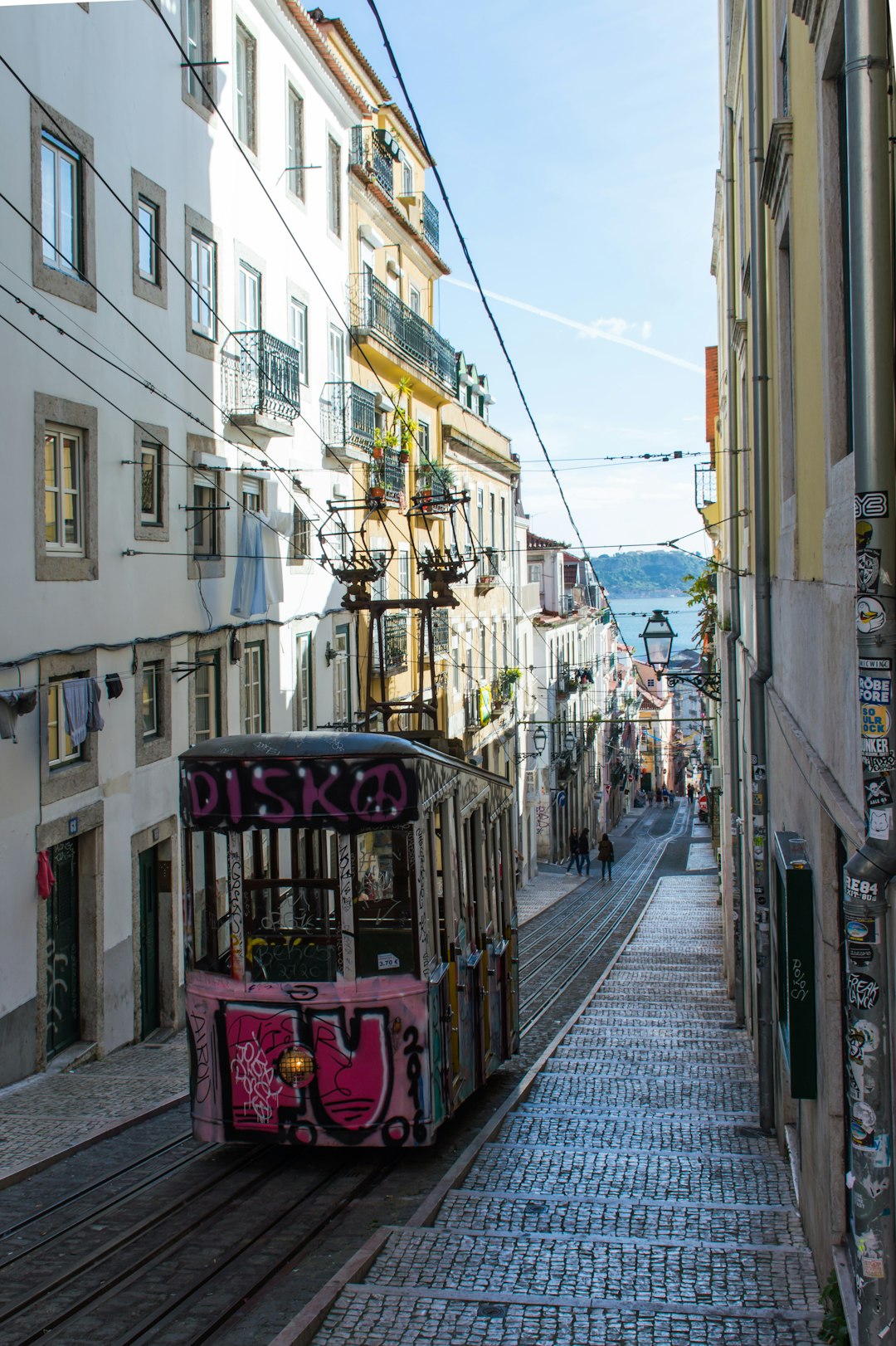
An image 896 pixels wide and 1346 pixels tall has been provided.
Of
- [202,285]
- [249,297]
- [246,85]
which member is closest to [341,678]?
[249,297]

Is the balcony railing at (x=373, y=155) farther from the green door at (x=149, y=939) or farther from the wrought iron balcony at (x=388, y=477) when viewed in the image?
the green door at (x=149, y=939)

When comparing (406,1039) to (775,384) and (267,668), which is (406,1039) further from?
(267,668)

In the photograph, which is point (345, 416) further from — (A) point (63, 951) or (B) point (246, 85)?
(A) point (63, 951)

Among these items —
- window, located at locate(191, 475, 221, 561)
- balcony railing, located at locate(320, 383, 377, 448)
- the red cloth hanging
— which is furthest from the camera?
balcony railing, located at locate(320, 383, 377, 448)

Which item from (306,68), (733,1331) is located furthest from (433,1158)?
(306,68)

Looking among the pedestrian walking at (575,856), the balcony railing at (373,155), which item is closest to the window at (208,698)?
the balcony railing at (373,155)

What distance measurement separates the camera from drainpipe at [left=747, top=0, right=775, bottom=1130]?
9.48m

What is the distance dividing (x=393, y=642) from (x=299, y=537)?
563cm

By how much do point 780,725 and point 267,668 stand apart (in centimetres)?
1360

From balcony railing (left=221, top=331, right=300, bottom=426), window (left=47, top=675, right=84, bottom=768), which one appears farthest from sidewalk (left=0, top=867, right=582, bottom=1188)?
balcony railing (left=221, top=331, right=300, bottom=426)

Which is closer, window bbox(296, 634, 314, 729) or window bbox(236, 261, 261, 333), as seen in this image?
window bbox(236, 261, 261, 333)

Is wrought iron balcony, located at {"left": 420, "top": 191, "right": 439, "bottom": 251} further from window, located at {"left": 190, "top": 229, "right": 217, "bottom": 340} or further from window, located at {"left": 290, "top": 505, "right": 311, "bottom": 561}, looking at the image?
window, located at {"left": 190, "top": 229, "right": 217, "bottom": 340}

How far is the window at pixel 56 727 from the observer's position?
43.7 ft

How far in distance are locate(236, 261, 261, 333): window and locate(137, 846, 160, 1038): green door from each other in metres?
8.37
